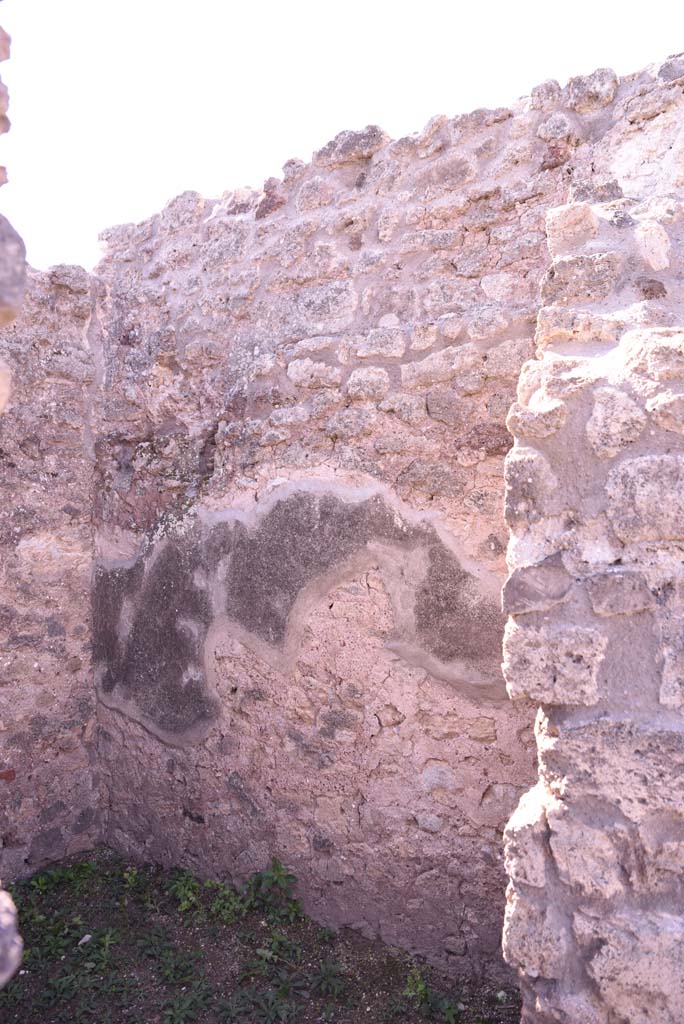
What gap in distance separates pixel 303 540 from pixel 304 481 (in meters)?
0.21

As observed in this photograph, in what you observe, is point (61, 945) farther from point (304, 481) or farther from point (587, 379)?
point (587, 379)

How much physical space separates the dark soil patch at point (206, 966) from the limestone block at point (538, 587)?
1.39m

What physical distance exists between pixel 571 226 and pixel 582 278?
17cm

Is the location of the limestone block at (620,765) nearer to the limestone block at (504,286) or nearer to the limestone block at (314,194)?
the limestone block at (504,286)

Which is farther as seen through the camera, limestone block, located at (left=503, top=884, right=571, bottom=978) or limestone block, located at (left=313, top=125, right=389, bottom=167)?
limestone block, located at (left=313, top=125, right=389, bottom=167)

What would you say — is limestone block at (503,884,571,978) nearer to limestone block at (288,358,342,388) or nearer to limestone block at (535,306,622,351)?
limestone block at (535,306,622,351)

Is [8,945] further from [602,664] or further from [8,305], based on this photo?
[602,664]

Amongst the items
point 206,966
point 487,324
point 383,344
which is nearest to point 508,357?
point 487,324

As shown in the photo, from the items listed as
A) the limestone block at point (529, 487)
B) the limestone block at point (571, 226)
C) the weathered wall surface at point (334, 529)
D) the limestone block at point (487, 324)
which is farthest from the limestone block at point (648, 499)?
the limestone block at point (487, 324)

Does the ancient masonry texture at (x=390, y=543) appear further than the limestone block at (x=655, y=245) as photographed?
No

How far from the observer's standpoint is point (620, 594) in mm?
1631

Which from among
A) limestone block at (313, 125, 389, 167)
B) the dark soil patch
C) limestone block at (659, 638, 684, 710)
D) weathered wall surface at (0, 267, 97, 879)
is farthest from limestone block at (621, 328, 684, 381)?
weathered wall surface at (0, 267, 97, 879)

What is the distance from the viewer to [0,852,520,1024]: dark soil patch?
97.3 inches

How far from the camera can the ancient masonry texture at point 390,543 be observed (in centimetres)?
162
